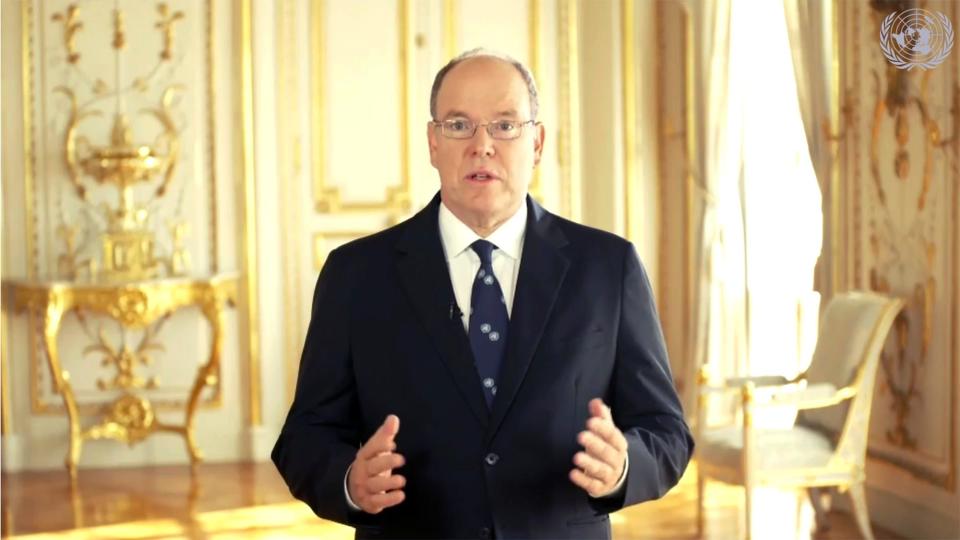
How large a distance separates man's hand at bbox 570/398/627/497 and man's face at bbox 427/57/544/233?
343 mm

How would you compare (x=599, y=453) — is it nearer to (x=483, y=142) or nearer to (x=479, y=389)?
(x=479, y=389)

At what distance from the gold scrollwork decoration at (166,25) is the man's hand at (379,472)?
4986mm

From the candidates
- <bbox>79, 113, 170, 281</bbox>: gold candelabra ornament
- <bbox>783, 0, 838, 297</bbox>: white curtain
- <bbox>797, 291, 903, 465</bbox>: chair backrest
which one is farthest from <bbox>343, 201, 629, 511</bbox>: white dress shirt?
<bbox>79, 113, 170, 281</bbox>: gold candelabra ornament

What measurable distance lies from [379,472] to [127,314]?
4.55 m

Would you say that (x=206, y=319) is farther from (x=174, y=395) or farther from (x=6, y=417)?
(x=6, y=417)

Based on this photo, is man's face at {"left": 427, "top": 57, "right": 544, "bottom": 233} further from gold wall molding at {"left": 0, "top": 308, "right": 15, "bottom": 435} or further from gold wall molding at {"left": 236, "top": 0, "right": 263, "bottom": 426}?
gold wall molding at {"left": 0, "top": 308, "right": 15, "bottom": 435}

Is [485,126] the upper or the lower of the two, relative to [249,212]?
upper

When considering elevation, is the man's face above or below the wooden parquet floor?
above

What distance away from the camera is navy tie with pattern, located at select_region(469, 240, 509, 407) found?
1.72 m

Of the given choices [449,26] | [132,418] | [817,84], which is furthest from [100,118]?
[817,84]

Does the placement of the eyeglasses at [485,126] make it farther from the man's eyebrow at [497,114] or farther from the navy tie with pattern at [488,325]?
the navy tie with pattern at [488,325]

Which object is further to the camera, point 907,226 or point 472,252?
point 907,226

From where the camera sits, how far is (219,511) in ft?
17.0

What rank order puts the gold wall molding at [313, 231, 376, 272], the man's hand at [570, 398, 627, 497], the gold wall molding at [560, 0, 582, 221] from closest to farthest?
1. the man's hand at [570, 398, 627, 497]
2. the gold wall molding at [313, 231, 376, 272]
3. the gold wall molding at [560, 0, 582, 221]
